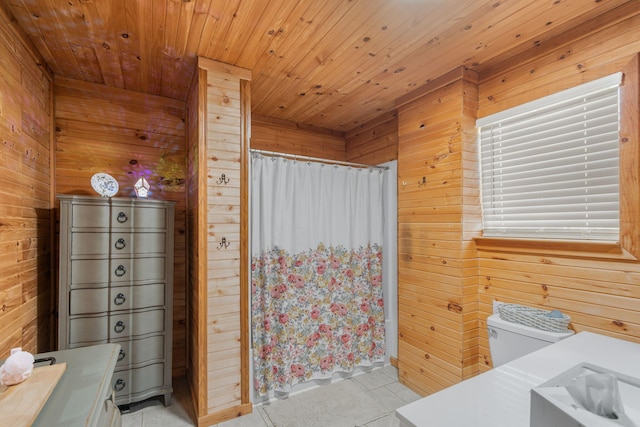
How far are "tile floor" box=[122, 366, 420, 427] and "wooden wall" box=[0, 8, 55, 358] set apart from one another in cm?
88

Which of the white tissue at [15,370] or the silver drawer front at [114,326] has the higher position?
the white tissue at [15,370]

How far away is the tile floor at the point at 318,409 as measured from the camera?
1.92 meters

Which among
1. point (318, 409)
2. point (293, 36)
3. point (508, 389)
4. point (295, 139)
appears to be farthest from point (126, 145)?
point (508, 389)

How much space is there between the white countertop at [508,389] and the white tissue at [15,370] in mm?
1270

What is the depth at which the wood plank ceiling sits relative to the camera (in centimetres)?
146

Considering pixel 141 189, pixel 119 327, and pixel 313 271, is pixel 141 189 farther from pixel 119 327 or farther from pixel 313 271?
pixel 313 271

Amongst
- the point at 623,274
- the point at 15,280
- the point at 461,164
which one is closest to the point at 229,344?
the point at 15,280

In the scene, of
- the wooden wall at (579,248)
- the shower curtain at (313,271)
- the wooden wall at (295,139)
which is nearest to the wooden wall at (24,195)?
the shower curtain at (313,271)

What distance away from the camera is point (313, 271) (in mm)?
2383

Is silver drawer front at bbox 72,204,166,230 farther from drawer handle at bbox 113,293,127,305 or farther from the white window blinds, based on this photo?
the white window blinds

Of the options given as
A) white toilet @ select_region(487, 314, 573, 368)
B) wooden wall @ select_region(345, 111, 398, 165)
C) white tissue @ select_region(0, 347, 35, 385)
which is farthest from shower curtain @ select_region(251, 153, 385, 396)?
white tissue @ select_region(0, 347, 35, 385)

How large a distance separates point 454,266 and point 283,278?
4.09ft

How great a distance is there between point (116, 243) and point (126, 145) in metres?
0.90

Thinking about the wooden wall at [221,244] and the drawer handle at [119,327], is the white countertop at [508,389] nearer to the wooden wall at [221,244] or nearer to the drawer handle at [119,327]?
the wooden wall at [221,244]
